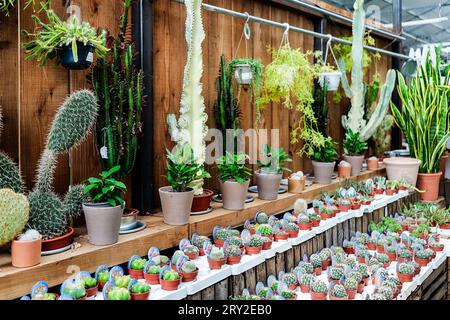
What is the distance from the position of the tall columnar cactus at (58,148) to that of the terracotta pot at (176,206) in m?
0.55

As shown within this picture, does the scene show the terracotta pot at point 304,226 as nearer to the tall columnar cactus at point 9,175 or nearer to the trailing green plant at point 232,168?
the trailing green plant at point 232,168

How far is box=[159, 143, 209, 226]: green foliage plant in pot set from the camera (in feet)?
7.36

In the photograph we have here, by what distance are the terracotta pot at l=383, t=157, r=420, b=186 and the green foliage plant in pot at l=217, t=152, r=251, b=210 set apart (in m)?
2.17

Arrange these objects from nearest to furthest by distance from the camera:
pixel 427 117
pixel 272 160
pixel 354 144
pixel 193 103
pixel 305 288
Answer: pixel 305 288 < pixel 193 103 < pixel 272 160 < pixel 354 144 < pixel 427 117

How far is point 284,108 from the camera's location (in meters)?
3.80

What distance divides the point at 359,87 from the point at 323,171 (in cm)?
103

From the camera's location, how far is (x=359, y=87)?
408 cm

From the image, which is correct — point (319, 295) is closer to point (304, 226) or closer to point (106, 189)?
point (304, 226)

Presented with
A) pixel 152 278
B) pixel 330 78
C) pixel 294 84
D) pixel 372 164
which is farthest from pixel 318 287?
pixel 372 164

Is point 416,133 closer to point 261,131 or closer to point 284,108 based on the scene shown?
point 284,108

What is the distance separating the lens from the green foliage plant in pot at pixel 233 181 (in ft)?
8.72

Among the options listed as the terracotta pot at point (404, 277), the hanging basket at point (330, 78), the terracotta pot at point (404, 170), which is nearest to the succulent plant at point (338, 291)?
the terracotta pot at point (404, 277)

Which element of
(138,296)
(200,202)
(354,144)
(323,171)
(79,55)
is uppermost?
(79,55)

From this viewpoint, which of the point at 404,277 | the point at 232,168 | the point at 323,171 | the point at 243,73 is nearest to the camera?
the point at 404,277
